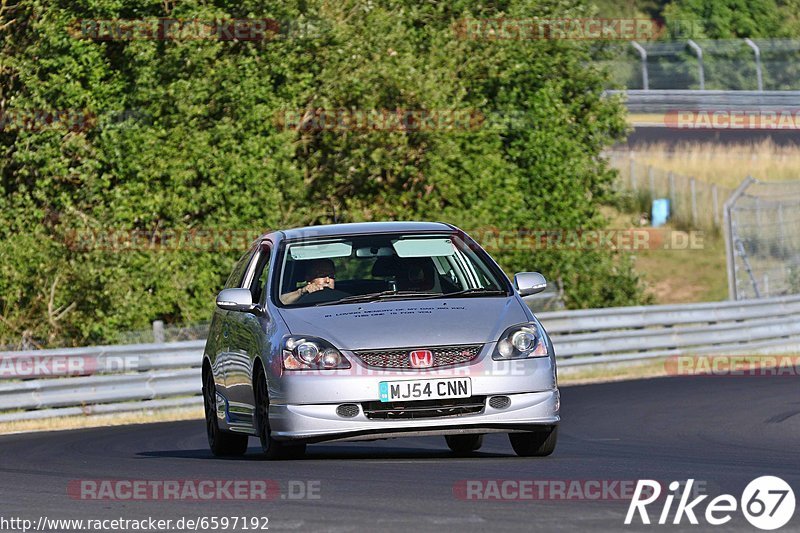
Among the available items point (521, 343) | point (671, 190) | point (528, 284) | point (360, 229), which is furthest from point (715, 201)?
point (521, 343)

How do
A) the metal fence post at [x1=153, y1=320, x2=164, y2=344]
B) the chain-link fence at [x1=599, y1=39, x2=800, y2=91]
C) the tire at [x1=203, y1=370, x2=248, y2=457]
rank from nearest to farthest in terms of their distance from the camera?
the tire at [x1=203, y1=370, x2=248, y2=457] → the metal fence post at [x1=153, y1=320, x2=164, y2=344] → the chain-link fence at [x1=599, y1=39, x2=800, y2=91]

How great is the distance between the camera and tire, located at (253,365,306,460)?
34.2 feet

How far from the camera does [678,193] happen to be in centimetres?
4816

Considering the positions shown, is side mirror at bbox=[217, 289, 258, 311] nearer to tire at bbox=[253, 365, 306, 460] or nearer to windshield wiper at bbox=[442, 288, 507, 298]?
tire at bbox=[253, 365, 306, 460]

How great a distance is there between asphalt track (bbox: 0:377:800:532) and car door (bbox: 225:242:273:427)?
419 millimetres

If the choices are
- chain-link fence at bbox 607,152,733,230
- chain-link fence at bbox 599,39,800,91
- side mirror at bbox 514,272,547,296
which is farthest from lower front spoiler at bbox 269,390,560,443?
chain-link fence at bbox 599,39,800,91

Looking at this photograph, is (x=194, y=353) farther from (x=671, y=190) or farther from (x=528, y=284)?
(x=671, y=190)

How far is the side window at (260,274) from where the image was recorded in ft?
37.9

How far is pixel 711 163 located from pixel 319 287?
134 ft

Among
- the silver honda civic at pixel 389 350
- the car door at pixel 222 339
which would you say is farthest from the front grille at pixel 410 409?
the car door at pixel 222 339

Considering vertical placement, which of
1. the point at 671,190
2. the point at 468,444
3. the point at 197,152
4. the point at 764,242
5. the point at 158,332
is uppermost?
the point at 468,444

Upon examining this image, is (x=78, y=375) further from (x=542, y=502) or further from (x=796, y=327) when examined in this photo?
(x=542, y=502)

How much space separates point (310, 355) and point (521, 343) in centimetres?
128

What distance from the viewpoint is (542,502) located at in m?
7.77
